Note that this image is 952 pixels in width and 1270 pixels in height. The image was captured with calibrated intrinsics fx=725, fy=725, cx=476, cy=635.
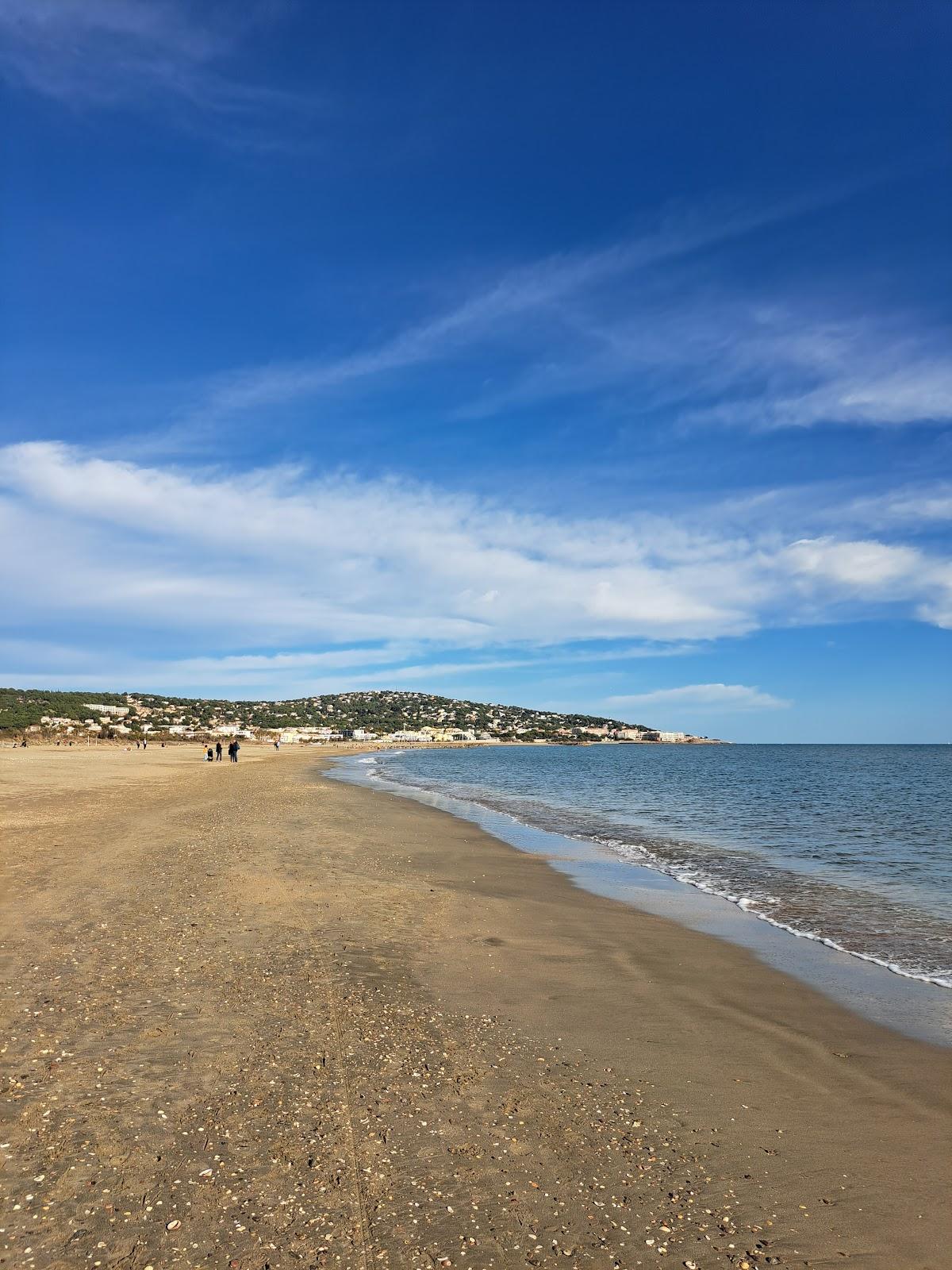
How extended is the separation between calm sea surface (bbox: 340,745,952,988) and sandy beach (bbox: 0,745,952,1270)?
11.2ft

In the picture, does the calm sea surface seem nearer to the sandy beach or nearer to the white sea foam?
the white sea foam

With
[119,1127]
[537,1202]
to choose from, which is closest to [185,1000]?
[119,1127]

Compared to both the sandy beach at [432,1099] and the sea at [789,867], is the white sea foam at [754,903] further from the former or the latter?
the sandy beach at [432,1099]

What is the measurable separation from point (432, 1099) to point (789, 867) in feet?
55.4

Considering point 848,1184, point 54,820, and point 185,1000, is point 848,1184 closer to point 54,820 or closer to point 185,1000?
point 185,1000

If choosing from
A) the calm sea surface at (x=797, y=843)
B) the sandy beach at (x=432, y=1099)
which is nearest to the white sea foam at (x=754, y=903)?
the calm sea surface at (x=797, y=843)

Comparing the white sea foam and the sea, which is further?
the sea

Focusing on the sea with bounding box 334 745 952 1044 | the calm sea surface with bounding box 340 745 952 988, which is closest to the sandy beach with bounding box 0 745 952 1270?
the sea with bounding box 334 745 952 1044

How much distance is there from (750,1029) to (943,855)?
18.0m

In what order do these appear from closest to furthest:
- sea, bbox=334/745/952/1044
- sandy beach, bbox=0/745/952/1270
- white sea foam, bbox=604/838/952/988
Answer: sandy beach, bbox=0/745/952/1270
white sea foam, bbox=604/838/952/988
sea, bbox=334/745/952/1044

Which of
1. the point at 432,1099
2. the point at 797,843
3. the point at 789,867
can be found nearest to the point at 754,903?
the point at 789,867

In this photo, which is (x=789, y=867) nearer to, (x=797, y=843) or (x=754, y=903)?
(x=797, y=843)

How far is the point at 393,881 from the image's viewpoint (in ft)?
49.6

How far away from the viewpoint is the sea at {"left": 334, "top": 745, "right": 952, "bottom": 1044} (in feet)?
35.6
